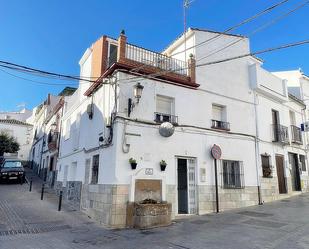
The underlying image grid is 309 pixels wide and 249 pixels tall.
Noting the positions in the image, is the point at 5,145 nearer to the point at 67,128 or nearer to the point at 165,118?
the point at 67,128

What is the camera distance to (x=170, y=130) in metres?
10.2

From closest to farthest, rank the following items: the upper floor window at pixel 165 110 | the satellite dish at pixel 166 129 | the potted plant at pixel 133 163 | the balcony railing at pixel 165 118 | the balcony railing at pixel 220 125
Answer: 1. the potted plant at pixel 133 163
2. the satellite dish at pixel 166 129
3. the balcony railing at pixel 165 118
4. the upper floor window at pixel 165 110
5. the balcony railing at pixel 220 125

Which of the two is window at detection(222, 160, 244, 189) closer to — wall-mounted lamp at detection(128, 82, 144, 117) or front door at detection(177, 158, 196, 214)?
front door at detection(177, 158, 196, 214)

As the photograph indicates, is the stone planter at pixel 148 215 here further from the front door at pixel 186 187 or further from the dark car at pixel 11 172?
the dark car at pixel 11 172

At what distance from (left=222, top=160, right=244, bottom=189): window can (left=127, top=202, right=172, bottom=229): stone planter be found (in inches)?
153

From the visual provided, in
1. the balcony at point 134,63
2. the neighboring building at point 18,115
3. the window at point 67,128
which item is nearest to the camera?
the balcony at point 134,63

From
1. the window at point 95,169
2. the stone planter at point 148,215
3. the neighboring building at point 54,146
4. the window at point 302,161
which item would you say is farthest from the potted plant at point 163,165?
the window at point 302,161

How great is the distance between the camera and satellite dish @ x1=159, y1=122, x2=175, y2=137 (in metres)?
10.1

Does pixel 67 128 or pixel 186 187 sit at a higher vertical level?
pixel 67 128

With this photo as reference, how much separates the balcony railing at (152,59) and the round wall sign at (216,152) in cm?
355

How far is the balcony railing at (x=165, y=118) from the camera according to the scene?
10.6 metres

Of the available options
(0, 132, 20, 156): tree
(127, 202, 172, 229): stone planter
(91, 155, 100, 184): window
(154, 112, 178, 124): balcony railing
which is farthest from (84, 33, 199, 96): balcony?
(0, 132, 20, 156): tree

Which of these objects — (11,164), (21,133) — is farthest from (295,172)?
(21,133)

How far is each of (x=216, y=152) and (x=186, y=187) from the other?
2048mm
